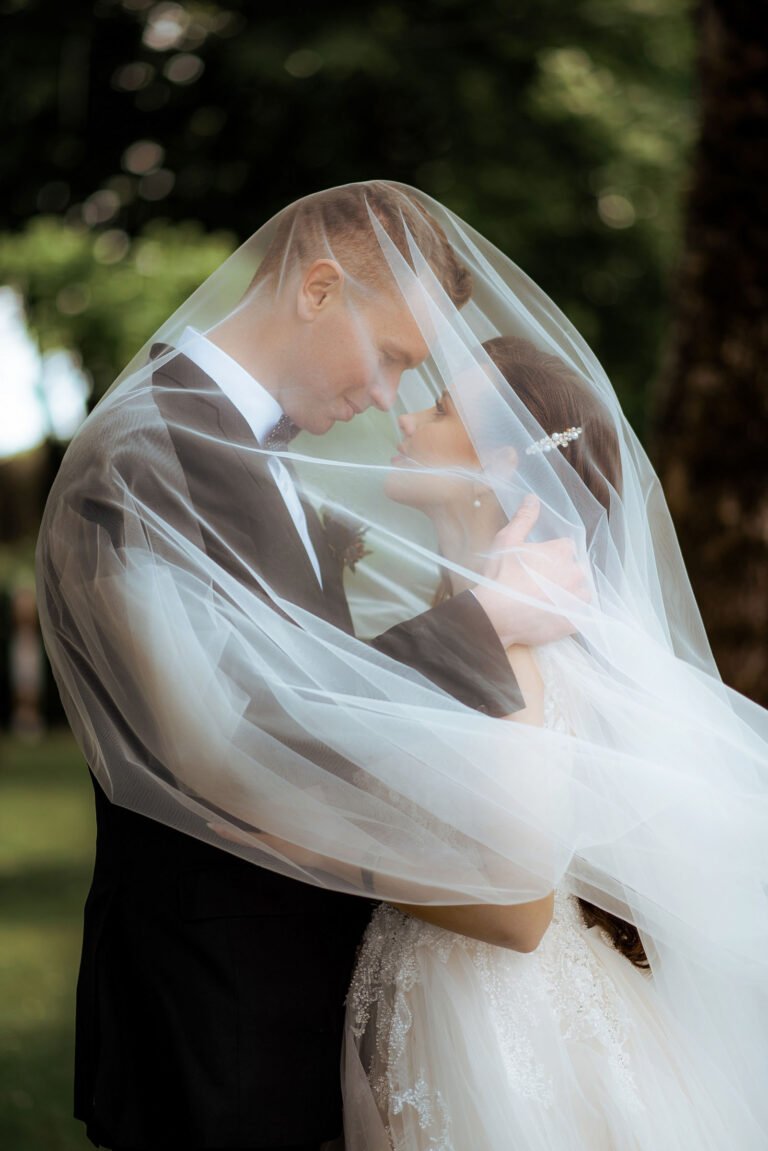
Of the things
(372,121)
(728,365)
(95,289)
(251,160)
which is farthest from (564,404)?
(251,160)

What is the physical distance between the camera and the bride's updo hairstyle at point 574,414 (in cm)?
240

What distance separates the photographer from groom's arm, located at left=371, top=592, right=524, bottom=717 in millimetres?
2201

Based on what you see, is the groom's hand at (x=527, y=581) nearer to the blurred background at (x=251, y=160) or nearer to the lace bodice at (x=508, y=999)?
the lace bodice at (x=508, y=999)

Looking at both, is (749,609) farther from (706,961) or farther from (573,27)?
(573,27)

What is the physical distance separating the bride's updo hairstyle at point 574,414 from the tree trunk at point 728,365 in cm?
247

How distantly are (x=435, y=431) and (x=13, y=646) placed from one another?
45.2ft

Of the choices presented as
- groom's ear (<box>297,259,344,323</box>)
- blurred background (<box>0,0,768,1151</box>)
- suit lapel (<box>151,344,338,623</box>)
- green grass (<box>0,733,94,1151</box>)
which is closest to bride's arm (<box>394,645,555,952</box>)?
suit lapel (<box>151,344,338,623</box>)

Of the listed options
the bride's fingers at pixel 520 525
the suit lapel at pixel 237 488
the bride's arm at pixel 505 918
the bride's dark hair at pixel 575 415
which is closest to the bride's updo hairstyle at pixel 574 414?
the bride's dark hair at pixel 575 415

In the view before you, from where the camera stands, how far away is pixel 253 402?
2.29 m

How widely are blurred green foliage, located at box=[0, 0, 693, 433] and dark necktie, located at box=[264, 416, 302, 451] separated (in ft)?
33.3

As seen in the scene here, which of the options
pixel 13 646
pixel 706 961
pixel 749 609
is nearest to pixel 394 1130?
pixel 706 961

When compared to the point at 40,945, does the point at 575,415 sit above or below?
above

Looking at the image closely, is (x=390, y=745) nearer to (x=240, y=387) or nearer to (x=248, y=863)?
(x=248, y=863)

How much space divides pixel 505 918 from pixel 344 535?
0.72 metres
